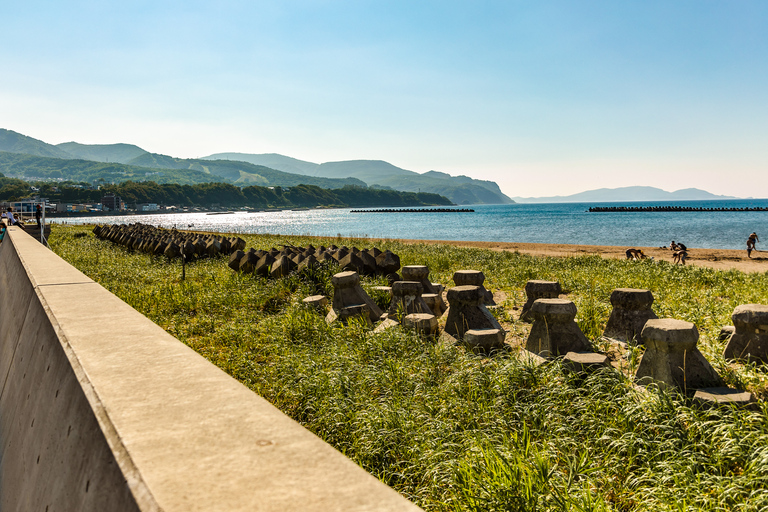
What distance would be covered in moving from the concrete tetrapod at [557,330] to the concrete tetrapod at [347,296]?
8.46 feet

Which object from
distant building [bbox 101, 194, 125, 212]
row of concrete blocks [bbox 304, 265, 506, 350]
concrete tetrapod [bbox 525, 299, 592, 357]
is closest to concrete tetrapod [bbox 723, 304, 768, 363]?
concrete tetrapod [bbox 525, 299, 592, 357]

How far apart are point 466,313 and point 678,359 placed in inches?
97.4

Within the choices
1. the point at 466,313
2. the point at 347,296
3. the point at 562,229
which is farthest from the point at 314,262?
the point at 562,229

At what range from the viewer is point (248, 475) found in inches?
44.1

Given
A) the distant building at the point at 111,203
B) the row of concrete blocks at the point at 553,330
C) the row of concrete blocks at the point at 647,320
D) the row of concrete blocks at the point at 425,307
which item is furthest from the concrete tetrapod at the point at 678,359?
the distant building at the point at 111,203

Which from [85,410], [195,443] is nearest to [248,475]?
[195,443]

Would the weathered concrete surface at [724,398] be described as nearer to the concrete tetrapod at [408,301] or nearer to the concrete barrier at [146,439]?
the concrete barrier at [146,439]

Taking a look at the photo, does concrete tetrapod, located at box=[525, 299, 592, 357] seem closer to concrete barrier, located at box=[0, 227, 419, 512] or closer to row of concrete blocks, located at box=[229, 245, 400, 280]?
concrete barrier, located at box=[0, 227, 419, 512]

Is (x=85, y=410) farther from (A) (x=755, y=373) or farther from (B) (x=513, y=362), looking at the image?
(A) (x=755, y=373)

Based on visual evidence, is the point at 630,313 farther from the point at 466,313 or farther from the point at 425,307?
the point at 425,307

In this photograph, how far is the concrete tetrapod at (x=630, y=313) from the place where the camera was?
5.45 m

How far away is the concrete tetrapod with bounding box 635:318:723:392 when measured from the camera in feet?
12.4

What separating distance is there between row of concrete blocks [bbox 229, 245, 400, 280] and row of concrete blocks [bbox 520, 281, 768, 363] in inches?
147

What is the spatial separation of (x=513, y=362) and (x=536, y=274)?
678cm
